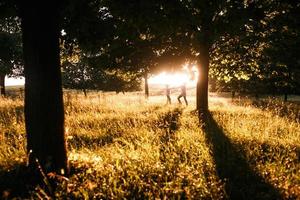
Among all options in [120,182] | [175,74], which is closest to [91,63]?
[175,74]

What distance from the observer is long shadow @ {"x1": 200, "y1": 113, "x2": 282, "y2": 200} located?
4520 mm

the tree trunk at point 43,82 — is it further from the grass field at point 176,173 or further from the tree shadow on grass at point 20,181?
the grass field at point 176,173

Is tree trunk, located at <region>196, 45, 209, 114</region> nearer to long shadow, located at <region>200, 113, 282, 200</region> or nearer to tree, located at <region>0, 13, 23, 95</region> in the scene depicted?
long shadow, located at <region>200, 113, 282, 200</region>

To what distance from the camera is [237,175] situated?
520 centimetres

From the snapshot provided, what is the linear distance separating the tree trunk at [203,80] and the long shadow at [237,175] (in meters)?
7.90

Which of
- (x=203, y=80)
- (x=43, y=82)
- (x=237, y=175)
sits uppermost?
(x=203, y=80)

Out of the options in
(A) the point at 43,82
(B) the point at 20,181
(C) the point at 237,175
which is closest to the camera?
(B) the point at 20,181

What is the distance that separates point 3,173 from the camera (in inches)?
200

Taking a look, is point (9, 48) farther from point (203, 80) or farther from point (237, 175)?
point (237, 175)

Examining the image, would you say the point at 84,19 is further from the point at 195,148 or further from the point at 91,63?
the point at 91,63

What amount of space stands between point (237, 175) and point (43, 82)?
3.32 metres

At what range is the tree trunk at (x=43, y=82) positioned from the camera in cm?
496

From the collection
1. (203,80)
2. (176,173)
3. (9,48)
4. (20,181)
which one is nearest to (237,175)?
(176,173)

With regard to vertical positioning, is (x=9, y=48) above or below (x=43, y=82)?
above
